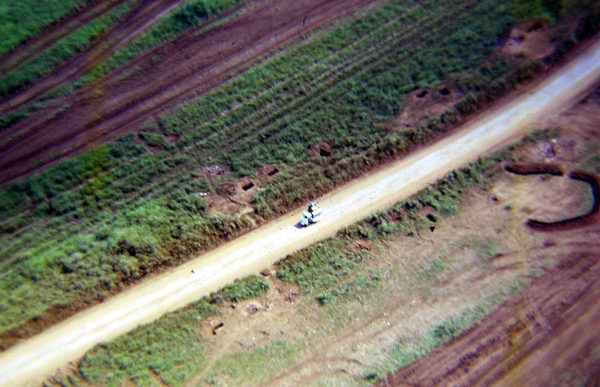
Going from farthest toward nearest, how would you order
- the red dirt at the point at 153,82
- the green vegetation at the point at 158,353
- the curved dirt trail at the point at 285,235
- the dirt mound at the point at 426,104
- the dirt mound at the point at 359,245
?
Answer: the dirt mound at the point at 426,104, the red dirt at the point at 153,82, the dirt mound at the point at 359,245, the curved dirt trail at the point at 285,235, the green vegetation at the point at 158,353

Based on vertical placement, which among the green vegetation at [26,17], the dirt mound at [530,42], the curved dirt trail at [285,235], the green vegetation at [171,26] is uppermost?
the green vegetation at [26,17]

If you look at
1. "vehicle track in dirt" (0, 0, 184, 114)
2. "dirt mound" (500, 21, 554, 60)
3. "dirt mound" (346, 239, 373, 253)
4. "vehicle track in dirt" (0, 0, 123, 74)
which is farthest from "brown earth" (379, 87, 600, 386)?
"vehicle track in dirt" (0, 0, 123, 74)

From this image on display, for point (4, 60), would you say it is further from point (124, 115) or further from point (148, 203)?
point (148, 203)

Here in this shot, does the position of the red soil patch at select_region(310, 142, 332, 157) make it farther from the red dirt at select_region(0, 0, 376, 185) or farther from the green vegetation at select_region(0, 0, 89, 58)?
the green vegetation at select_region(0, 0, 89, 58)

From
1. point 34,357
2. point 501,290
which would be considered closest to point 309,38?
point 501,290

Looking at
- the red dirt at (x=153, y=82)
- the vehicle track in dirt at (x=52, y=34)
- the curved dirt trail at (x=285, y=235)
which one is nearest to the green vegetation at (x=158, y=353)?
the curved dirt trail at (x=285, y=235)

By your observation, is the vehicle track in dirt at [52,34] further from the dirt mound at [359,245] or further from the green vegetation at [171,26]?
the dirt mound at [359,245]
